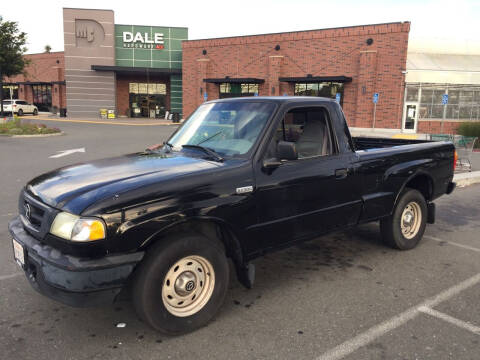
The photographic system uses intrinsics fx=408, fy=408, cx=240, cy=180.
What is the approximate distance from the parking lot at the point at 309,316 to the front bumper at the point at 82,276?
50 cm

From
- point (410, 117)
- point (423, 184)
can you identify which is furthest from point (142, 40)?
point (423, 184)

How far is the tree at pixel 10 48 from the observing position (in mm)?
32737

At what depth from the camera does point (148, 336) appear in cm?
322

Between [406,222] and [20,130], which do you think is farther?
[20,130]

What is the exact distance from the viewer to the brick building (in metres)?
49.6

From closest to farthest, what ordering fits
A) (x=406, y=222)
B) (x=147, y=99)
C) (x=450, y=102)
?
(x=406, y=222) → (x=450, y=102) → (x=147, y=99)

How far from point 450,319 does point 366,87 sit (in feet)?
93.7

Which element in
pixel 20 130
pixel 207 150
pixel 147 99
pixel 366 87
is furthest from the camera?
pixel 147 99

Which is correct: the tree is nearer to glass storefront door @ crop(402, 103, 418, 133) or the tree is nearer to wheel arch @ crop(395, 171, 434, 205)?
glass storefront door @ crop(402, 103, 418, 133)

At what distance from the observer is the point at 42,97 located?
172 ft

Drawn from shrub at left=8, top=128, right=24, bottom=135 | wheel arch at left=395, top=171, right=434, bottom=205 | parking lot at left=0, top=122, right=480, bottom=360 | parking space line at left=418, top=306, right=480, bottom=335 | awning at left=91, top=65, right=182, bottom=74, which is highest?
awning at left=91, top=65, right=182, bottom=74

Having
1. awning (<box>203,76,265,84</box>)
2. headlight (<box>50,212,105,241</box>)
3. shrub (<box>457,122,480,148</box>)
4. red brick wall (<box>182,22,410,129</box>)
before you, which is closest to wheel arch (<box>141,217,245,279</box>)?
headlight (<box>50,212,105,241</box>)

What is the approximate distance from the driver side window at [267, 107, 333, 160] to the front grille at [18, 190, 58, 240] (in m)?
2.28

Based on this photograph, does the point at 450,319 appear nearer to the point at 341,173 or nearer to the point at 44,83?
the point at 341,173
